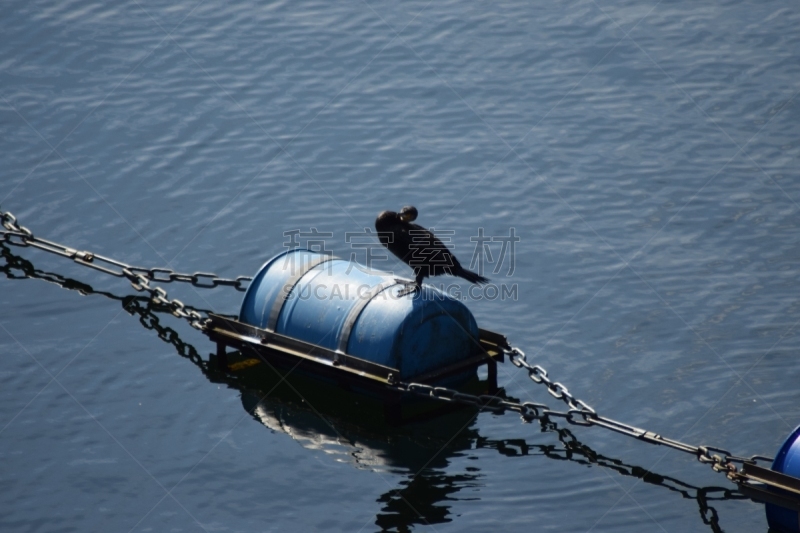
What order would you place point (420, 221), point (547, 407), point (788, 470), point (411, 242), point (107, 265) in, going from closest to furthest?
point (788, 470) < point (547, 407) < point (411, 242) < point (107, 265) < point (420, 221)

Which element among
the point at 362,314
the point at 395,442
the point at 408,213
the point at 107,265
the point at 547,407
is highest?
the point at 408,213

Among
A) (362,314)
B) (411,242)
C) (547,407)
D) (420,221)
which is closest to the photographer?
(547,407)

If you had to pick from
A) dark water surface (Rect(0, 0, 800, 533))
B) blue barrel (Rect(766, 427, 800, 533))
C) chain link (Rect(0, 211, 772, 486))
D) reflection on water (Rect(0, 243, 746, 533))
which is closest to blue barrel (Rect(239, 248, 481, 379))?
chain link (Rect(0, 211, 772, 486))

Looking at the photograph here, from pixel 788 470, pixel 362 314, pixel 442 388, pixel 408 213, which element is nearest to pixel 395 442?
pixel 442 388

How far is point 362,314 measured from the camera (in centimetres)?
1231

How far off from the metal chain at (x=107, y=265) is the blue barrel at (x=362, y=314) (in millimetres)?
1461

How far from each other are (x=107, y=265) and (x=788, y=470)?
9.78 metres

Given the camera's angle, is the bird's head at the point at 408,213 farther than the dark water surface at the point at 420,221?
Yes

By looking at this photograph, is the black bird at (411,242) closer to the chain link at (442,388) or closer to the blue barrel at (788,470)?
the chain link at (442,388)

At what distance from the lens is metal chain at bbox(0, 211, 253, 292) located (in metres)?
14.5

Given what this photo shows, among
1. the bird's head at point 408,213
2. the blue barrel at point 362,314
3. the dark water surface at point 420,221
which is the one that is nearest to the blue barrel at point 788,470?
the dark water surface at point 420,221

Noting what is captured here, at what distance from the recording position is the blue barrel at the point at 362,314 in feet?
39.8

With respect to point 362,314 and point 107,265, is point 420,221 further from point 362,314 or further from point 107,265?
point 362,314

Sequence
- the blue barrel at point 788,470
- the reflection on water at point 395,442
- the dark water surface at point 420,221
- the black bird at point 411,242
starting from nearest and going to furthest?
the blue barrel at point 788,470
the reflection on water at point 395,442
the dark water surface at point 420,221
the black bird at point 411,242
